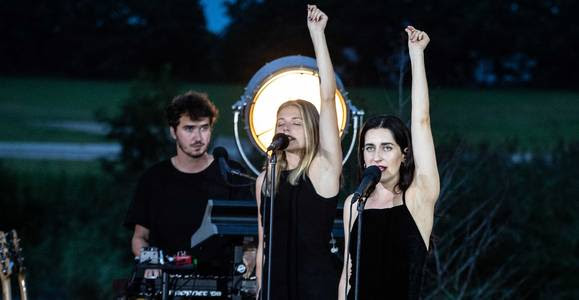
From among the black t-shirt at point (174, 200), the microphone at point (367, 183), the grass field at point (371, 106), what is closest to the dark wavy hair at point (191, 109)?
the black t-shirt at point (174, 200)

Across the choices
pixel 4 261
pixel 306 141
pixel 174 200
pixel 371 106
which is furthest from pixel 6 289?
pixel 371 106

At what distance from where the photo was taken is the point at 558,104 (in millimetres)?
11016

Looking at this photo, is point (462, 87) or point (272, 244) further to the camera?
point (462, 87)

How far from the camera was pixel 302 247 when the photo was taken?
4.86 meters

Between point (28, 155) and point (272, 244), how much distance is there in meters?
7.31

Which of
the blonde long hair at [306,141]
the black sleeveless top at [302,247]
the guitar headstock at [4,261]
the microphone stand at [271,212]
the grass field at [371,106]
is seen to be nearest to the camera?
the microphone stand at [271,212]

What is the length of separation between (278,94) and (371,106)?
327 cm

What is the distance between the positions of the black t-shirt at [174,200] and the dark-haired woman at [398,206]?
146 centimetres

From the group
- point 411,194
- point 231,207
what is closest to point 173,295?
point 231,207

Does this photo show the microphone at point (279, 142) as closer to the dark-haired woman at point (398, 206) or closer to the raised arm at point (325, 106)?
the raised arm at point (325, 106)

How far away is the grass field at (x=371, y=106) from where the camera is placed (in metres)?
10.5

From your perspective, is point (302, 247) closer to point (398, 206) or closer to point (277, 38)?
point (398, 206)

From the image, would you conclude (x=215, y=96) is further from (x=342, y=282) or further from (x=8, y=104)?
(x=342, y=282)

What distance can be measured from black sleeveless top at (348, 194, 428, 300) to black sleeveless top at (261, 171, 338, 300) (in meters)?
0.28
